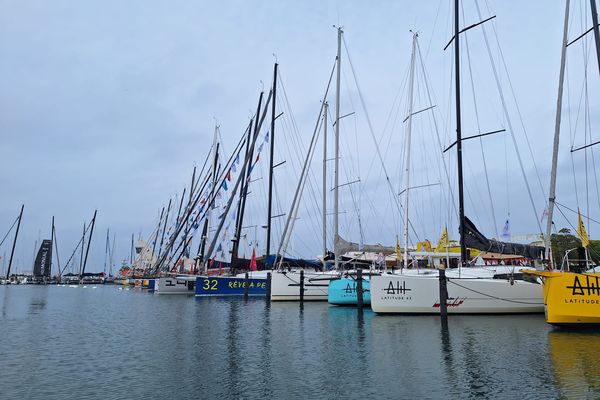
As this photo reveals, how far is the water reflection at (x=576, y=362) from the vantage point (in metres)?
10.9

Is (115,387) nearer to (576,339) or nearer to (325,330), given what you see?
(325,330)

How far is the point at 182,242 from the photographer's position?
5659 cm

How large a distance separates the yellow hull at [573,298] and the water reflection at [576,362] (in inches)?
23.3

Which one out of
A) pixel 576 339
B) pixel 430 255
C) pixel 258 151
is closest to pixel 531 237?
pixel 430 255

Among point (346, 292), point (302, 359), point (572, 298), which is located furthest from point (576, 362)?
point (346, 292)

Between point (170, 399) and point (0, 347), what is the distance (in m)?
11.1

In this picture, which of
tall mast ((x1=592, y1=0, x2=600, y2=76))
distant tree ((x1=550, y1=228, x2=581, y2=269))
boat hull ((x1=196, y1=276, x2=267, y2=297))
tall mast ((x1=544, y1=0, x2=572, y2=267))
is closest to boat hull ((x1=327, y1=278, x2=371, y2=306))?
boat hull ((x1=196, y1=276, x2=267, y2=297))

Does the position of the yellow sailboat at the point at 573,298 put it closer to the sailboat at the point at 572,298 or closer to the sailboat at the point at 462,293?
the sailboat at the point at 572,298

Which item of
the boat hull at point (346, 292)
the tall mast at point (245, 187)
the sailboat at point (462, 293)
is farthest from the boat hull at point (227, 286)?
the sailboat at point (462, 293)

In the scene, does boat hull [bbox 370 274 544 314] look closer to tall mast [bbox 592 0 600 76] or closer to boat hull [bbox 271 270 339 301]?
boat hull [bbox 271 270 339 301]

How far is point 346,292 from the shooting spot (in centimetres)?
3152

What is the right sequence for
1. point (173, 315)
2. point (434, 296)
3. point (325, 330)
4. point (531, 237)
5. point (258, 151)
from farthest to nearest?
point (531, 237)
point (258, 151)
point (173, 315)
point (434, 296)
point (325, 330)

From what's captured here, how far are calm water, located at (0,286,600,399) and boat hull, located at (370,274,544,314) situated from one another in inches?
29.0

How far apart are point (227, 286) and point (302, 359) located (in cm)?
2926
